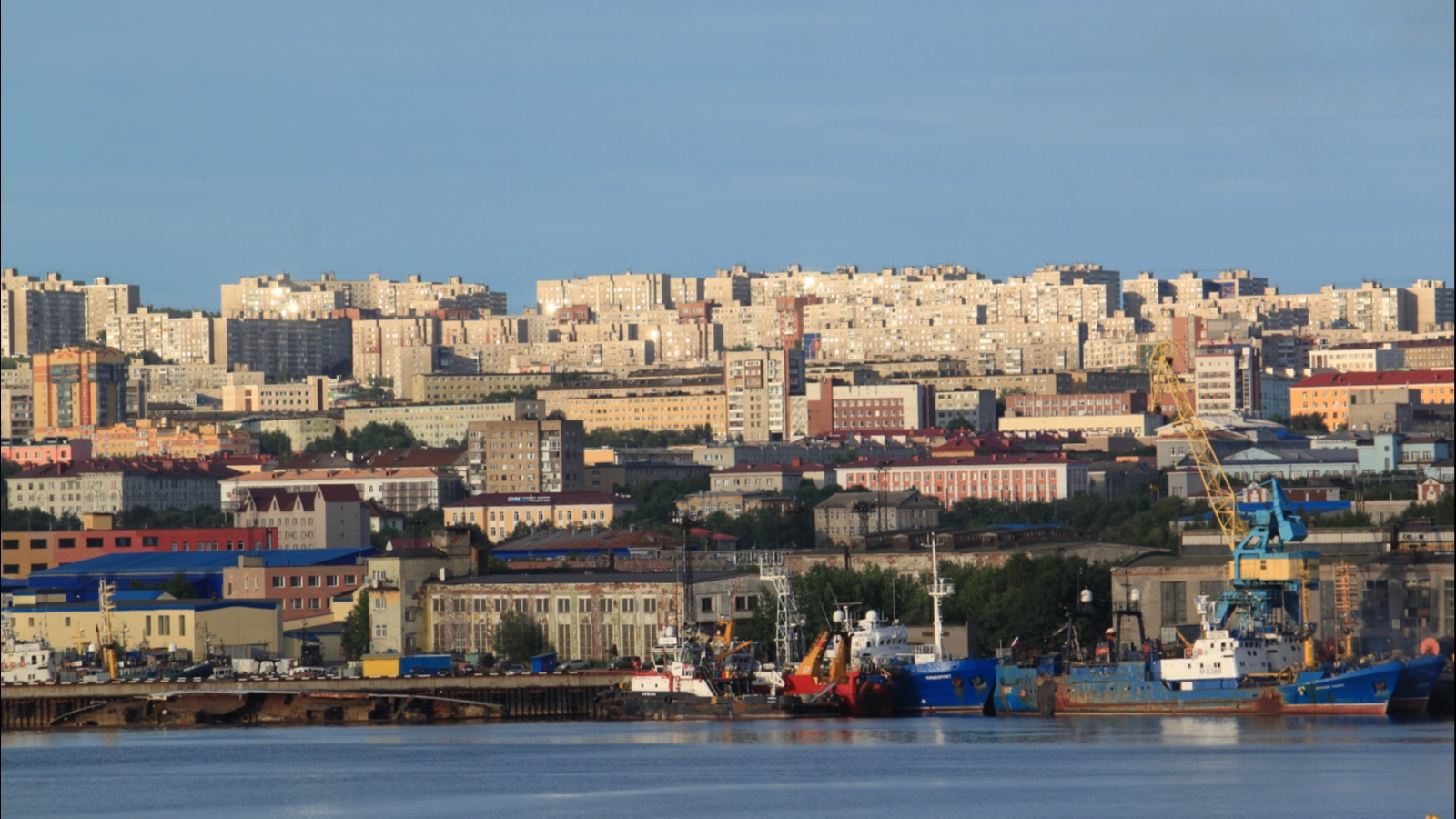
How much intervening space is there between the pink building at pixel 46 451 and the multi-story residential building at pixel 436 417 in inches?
537

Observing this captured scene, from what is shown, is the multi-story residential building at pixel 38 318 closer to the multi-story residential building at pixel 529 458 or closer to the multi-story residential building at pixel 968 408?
the multi-story residential building at pixel 968 408

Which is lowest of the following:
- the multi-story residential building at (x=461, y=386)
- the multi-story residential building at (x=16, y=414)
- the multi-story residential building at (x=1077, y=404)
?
the multi-story residential building at (x=1077, y=404)

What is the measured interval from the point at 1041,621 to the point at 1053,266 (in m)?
141

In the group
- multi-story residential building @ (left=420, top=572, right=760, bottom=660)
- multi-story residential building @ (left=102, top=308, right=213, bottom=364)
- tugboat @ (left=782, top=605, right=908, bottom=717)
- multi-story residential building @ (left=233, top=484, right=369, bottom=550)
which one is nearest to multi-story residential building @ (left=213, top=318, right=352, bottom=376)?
multi-story residential building @ (left=102, top=308, right=213, bottom=364)

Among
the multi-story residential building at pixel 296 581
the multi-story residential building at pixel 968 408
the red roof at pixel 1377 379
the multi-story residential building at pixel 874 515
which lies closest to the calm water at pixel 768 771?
the multi-story residential building at pixel 296 581

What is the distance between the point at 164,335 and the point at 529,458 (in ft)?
216

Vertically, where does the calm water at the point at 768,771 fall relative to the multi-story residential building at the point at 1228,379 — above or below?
below

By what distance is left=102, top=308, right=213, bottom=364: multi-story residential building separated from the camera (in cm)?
16238

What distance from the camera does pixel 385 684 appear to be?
4406cm

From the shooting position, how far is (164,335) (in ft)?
543

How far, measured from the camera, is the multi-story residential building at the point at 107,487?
97688 millimetres

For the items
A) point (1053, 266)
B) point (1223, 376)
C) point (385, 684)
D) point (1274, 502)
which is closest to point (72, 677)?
point (385, 684)

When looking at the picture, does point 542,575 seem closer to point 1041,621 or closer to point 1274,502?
point 1041,621

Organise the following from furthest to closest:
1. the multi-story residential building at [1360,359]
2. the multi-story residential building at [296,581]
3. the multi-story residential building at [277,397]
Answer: the multi-story residential building at [277,397], the multi-story residential building at [1360,359], the multi-story residential building at [296,581]
